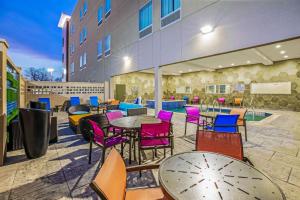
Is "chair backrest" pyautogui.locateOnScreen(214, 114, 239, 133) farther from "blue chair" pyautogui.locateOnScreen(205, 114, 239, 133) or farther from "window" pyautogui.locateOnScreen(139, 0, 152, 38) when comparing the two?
"window" pyautogui.locateOnScreen(139, 0, 152, 38)

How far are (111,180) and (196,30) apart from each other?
19.2ft

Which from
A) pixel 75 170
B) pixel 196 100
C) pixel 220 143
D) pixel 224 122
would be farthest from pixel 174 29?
pixel 196 100

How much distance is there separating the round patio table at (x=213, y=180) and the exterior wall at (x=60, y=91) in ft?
34.5

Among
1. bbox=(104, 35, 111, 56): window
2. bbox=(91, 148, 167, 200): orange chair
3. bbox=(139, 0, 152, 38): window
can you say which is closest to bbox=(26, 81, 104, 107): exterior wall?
bbox=(104, 35, 111, 56): window

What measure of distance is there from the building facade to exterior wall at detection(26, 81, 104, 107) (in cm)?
158

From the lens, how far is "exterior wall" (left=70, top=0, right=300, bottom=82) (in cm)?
372

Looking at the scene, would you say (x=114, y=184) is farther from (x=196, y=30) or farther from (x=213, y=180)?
(x=196, y=30)

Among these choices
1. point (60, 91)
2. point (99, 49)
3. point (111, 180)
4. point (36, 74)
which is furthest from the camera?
point (36, 74)

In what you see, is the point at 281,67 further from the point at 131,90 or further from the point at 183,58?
the point at 131,90

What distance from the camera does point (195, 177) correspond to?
46.9 inches

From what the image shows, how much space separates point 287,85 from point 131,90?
11596 mm

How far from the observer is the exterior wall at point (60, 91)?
30.6ft

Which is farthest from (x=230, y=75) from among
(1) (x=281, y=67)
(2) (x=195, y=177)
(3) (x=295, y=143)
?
(2) (x=195, y=177)

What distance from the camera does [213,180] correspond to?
116cm
